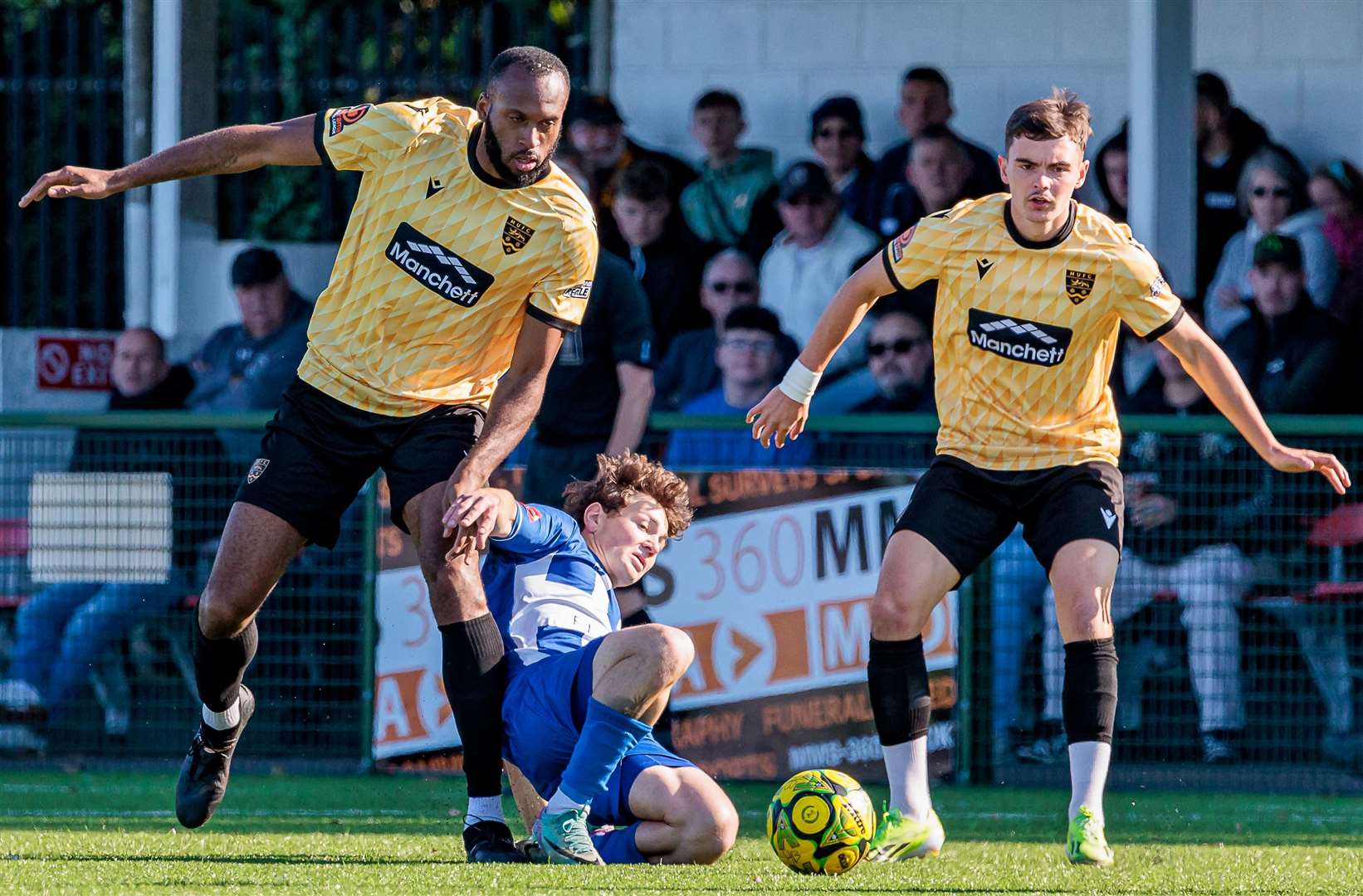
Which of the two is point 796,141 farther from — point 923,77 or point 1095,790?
point 1095,790

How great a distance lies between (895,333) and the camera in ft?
30.9

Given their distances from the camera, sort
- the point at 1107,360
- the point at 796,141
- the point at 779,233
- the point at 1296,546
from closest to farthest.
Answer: the point at 1107,360, the point at 1296,546, the point at 779,233, the point at 796,141

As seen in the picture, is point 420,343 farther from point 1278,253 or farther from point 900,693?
point 1278,253

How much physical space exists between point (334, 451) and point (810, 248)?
4.81 m

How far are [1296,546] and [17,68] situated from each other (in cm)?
809

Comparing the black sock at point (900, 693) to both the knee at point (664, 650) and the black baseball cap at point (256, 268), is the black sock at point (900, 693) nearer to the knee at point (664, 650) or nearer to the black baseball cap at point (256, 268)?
the knee at point (664, 650)

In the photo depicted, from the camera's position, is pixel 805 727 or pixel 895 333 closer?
pixel 805 727

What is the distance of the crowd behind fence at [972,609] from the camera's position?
327 inches

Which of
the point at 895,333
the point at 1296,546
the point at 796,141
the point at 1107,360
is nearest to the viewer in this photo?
the point at 1107,360

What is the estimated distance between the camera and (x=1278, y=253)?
30.6ft

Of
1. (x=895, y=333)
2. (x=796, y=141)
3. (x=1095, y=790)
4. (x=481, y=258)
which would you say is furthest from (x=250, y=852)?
(x=796, y=141)

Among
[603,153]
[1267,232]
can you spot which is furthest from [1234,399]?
[603,153]

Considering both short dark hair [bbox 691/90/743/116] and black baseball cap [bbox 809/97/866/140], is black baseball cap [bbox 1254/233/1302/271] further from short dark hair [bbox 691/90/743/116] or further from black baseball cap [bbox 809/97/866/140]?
short dark hair [bbox 691/90/743/116]

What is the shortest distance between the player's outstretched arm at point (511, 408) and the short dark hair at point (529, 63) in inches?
28.1
